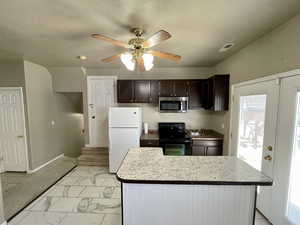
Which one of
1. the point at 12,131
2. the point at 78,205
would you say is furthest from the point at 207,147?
the point at 12,131

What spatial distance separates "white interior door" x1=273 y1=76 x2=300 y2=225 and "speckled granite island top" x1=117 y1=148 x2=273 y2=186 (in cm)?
61

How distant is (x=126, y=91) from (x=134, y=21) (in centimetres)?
213

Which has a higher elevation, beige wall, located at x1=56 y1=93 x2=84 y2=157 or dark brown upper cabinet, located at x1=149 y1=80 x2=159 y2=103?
dark brown upper cabinet, located at x1=149 y1=80 x2=159 y2=103

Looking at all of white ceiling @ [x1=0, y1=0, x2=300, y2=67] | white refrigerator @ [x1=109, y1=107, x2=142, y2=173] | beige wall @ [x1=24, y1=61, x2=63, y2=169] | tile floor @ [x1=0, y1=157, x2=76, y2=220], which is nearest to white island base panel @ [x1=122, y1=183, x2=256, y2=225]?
white ceiling @ [x1=0, y1=0, x2=300, y2=67]

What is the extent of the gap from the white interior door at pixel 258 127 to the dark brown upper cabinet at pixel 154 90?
179 centimetres

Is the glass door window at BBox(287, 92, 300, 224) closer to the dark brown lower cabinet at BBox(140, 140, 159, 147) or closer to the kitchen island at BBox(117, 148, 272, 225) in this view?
the kitchen island at BBox(117, 148, 272, 225)

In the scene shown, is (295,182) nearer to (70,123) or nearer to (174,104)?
(174,104)

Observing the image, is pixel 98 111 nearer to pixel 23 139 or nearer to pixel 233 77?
pixel 23 139

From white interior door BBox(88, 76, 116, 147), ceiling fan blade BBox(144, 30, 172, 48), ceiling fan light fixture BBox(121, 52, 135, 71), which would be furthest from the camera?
white interior door BBox(88, 76, 116, 147)

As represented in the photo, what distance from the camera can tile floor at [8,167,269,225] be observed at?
2086 mm

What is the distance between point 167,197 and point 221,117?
8.86 ft

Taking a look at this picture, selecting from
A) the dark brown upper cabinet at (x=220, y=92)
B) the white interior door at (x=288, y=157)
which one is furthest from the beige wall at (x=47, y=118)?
the white interior door at (x=288, y=157)

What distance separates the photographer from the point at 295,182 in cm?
162

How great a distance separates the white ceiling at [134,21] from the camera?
4.78ft
